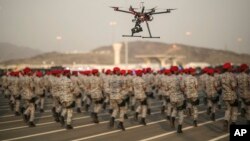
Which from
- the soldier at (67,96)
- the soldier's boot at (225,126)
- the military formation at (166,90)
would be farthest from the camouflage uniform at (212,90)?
the soldier at (67,96)

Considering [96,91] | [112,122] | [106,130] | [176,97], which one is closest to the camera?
[176,97]

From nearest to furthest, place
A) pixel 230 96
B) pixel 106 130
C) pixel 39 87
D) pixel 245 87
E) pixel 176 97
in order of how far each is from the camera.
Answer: pixel 230 96 < pixel 176 97 < pixel 106 130 < pixel 245 87 < pixel 39 87

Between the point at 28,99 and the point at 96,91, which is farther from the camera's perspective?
the point at 96,91

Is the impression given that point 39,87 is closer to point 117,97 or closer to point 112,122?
point 112,122

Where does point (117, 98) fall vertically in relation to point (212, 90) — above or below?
below

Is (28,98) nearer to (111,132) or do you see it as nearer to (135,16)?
(111,132)

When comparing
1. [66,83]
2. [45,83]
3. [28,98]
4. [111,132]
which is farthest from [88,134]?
[45,83]

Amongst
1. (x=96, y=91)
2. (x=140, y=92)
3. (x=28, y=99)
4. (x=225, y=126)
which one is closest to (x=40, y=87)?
(x=96, y=91)
